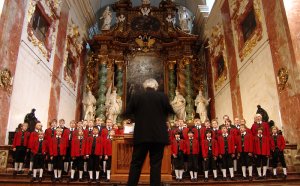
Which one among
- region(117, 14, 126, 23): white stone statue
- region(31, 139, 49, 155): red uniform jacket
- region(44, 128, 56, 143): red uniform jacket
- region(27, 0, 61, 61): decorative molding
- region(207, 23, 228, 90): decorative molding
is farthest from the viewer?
region(117, 14, 126, 23): white stone statue

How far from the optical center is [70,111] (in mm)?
12781

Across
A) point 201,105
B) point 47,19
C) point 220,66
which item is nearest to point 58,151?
point 47,19

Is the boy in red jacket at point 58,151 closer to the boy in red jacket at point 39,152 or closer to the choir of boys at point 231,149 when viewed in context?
the boy in red jacket at point 39,152

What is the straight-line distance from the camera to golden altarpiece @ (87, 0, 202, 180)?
46.6 ft

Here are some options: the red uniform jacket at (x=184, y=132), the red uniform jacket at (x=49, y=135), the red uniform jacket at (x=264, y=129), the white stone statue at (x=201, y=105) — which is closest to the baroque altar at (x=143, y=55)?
the white stone statue at (x=201, y=105)

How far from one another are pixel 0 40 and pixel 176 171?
520 cm

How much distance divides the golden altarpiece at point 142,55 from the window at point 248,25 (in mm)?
4098

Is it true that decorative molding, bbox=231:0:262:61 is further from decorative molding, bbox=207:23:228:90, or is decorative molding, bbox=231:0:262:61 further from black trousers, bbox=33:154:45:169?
black trousers, bbox=33:154:45:169

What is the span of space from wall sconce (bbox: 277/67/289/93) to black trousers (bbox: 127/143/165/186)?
517 centimetres

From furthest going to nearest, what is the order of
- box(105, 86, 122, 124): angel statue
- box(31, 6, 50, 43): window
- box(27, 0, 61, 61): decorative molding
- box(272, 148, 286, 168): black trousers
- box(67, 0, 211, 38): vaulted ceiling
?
1. box(67, 0, 211, 38): vaulted ceiling
2. box(105, 86, 122, 124): angel statue
3. box(31, 6, 50, 43): window
4. box(27, 0, 61, 61): decorative molding
5. box(272, 148, 286, 168): black trousers

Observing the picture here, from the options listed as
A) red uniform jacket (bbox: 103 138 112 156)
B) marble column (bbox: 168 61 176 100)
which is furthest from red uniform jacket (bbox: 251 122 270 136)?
marble column (bbox: 168 61 176 100)

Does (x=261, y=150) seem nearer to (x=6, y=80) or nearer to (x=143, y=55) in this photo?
(x=6, y=80)

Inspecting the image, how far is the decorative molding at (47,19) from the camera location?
923cm

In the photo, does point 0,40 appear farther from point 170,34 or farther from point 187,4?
point 187,4
